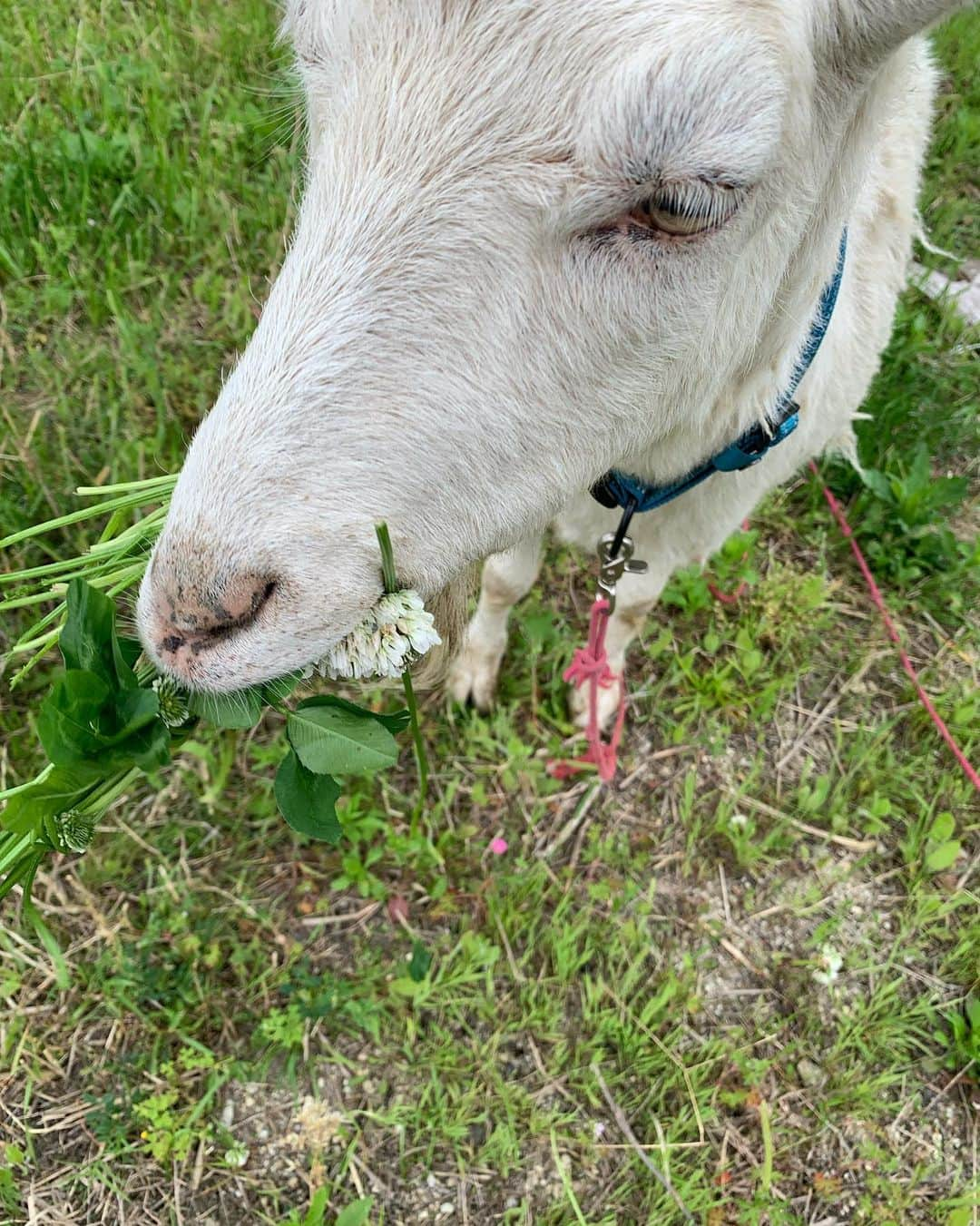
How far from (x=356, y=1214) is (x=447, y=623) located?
5.25 feet

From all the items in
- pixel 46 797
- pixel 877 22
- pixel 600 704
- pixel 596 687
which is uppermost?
pixel 877 22

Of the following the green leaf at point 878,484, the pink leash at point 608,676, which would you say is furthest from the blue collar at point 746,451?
the green leaf at point 878,484

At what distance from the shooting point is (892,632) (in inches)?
136

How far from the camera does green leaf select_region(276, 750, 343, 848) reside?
159cm

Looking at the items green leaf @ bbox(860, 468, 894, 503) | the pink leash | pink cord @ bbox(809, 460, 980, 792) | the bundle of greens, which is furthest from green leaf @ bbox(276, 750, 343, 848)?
green leaf @ bbox(860, 468, 894, 503)

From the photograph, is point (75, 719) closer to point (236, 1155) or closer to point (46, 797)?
point (46, 797)

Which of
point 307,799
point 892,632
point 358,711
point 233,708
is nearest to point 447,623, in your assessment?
point 358,711

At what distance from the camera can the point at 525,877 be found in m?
2.79

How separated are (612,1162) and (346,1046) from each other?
825 mm

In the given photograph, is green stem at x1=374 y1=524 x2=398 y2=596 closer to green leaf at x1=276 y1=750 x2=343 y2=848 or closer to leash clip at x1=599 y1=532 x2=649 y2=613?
green leaf at x1=276 y1=750 x2=343 y2=848

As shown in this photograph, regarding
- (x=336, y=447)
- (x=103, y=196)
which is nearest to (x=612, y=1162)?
(x=336, y=447)

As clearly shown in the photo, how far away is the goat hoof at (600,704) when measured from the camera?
3.08 metres

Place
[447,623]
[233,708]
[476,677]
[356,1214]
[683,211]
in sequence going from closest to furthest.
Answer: [683,211]
[233,708]
[447,623]
[356,1214]
[476,677]

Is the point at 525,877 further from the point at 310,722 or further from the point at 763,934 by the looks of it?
the point at 310,722
